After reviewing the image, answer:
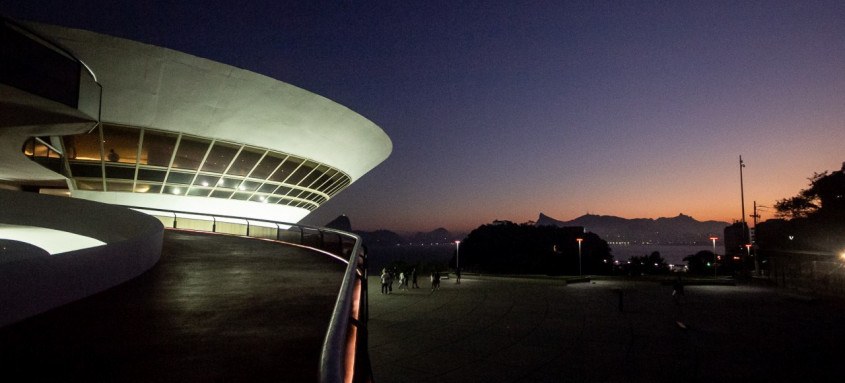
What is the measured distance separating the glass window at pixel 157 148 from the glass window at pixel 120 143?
0.33 metres

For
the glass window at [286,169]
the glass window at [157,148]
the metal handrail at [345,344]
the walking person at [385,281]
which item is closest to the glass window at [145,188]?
the glass window at [157,148]

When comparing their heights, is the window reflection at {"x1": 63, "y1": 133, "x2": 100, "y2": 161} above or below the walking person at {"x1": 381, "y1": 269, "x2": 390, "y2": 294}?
above

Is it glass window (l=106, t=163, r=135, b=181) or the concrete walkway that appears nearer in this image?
the concrete walkway

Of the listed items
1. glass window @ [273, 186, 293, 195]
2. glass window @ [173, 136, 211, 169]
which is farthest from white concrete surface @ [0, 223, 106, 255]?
glass window @ [273, 186, 293, 195]

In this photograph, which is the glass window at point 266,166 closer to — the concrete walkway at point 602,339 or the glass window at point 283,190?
the glass window at point 283,190

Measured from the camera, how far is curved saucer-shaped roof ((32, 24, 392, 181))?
1525cm

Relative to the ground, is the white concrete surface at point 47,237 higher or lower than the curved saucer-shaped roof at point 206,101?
lower

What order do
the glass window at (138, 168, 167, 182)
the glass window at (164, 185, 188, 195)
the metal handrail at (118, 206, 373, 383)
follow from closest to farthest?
1. the metal handrail at (118, 206, 373, 383)
2. the glass window at (138, 168, 167, 182)
3. the glass window at (164, 185, 188, 195)

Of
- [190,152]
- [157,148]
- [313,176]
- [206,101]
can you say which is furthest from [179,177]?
[313,176]

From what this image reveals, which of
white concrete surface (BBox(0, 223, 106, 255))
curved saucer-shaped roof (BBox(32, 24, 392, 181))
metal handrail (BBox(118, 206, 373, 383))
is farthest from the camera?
curved saucer-shaped roof (BBox(32, 24, 392, 181))

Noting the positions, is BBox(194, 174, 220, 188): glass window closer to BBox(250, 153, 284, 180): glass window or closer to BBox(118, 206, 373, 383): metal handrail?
BBox(250, 153, 284, 180): glass window

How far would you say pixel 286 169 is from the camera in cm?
2320

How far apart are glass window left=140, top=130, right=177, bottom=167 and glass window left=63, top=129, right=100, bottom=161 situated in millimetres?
1639

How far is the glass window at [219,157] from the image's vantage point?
20.3 metres
